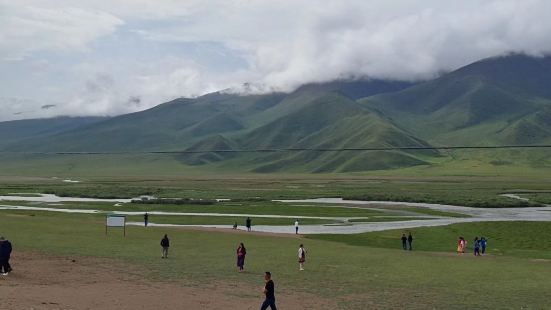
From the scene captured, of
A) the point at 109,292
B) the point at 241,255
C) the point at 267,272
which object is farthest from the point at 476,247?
the point at 109,292

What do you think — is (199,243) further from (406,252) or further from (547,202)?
(547,202)

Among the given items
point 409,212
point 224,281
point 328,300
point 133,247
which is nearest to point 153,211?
point 409,212

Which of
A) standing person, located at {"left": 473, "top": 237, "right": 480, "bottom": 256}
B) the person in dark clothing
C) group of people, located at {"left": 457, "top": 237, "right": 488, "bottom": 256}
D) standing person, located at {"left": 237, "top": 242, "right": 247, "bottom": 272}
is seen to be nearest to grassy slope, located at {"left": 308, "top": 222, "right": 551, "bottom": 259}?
group of people, located at {"left": 457, "top": 237, "right": 488, "bottom": 256}

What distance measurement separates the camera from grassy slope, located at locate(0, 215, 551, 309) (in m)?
36.3

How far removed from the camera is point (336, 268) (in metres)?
47.3

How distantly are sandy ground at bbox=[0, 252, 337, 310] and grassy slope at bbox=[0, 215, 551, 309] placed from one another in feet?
4.66

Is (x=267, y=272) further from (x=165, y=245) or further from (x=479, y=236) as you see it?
(x=479, y=236)

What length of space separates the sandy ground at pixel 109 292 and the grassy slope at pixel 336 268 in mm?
1419

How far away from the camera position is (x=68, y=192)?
164 metres

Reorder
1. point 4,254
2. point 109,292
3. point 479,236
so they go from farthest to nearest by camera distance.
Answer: point 479,236
point 4,254
point 109,292

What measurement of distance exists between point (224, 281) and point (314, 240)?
95.9ft

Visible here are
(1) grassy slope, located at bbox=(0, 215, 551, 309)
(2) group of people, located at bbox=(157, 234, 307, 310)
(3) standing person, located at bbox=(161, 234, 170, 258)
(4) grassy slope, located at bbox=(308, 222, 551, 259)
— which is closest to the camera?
(2) group of people, located at bbox=(157, 234, 307, 310)

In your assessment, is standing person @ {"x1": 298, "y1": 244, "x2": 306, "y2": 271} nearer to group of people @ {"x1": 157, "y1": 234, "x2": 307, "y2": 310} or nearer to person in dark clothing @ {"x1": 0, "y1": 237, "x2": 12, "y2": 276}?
group of people @ {"x1": 157, "y1": 234, "x2": 307, "y2": 310}

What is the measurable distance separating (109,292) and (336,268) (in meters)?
18.5
